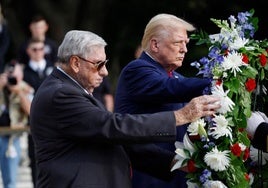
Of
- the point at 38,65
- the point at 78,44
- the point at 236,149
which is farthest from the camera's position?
the point at 38,65

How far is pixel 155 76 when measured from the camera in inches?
236

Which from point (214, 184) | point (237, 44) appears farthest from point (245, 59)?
point (214, 184)

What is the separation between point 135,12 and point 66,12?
1.57m

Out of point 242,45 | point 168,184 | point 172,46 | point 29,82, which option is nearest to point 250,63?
point 242,45

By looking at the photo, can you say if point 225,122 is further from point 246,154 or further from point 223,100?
point 246,154

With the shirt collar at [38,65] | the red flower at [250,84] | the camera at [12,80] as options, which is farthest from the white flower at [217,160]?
the shirt collar at [38,65]

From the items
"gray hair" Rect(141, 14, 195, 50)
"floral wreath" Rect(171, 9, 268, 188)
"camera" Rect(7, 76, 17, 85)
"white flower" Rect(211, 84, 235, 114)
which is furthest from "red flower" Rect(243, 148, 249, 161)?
"camera" Rect(7, 76, 17, 85)

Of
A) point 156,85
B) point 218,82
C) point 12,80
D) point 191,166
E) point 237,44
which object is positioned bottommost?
point 12,80

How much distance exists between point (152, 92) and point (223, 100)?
2.10 feet

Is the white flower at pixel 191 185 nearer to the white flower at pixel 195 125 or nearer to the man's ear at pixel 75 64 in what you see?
the white flower at pixel 195 125

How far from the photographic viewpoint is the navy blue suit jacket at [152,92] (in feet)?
19.0

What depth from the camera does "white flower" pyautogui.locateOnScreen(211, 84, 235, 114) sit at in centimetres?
548

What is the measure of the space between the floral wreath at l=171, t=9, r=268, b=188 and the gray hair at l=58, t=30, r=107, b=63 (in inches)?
27.2

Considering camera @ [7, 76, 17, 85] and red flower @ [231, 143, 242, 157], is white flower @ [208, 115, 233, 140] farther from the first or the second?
camera @ [7, 76, 17, 85]
